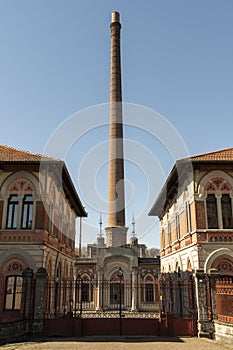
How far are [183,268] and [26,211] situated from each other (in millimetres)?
9149

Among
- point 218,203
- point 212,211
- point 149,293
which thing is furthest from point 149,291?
point 218,203

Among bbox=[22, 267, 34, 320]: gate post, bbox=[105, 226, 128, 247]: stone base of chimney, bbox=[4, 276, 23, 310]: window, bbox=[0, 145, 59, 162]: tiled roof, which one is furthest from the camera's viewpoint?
bbox=[105, 226, 128, 247]: stone base of chimney

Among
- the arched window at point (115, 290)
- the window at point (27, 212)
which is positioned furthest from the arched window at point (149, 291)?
the window at point (27, 212)

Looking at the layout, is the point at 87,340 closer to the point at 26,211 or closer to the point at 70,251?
the point at 26,211

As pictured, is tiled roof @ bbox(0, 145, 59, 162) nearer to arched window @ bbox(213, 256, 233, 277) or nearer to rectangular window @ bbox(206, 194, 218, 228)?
rectangular window @ bbox(206, 194, 218, 228)

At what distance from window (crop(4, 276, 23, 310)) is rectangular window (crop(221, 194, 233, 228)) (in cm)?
1023

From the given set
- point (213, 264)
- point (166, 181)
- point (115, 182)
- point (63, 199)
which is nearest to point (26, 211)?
point (63, 199)

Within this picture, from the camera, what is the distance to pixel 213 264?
51.2ft

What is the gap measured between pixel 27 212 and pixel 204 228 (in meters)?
8.65

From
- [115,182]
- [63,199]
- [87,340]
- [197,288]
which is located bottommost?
[87,340]

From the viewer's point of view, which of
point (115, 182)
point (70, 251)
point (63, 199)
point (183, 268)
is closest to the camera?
point (183, 268)

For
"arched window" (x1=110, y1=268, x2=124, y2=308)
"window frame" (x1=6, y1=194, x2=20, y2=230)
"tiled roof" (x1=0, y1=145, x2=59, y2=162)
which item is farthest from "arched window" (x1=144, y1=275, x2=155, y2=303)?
"tiled roof" (x1=0, y1=145, x2=59, y2=162)

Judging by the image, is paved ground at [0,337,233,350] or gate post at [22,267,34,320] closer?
paved ground at [0,337,233,350]

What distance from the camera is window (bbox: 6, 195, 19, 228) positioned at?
16.4 meters
